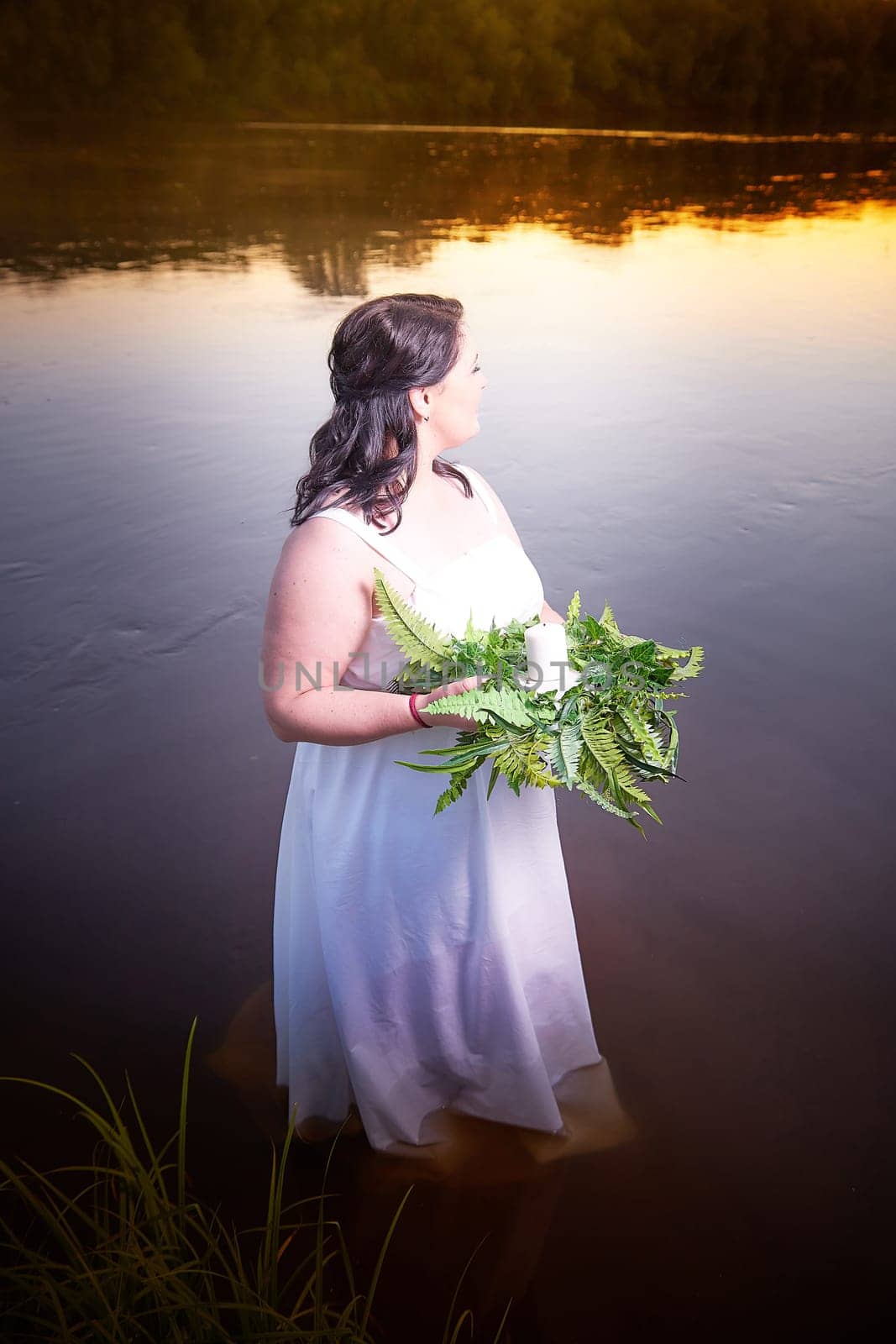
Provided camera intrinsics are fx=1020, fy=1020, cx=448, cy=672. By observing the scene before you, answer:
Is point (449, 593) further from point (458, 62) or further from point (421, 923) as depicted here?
point (458, 62)

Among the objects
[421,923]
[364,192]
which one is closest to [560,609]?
[421,923]

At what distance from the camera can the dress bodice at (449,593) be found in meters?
1.48

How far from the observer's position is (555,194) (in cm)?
545

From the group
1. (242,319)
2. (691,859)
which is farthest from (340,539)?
(242,319)

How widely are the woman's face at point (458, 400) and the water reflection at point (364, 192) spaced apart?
4.03 m

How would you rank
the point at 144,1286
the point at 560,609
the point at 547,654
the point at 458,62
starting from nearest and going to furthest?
the point at 144,1286, the point at 547,654, the point at 560,609, the point at 458,62

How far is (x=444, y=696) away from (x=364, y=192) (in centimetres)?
505

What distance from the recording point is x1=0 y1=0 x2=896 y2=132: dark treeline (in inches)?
177

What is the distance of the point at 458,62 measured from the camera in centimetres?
479

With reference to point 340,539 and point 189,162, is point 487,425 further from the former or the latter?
point 340,539

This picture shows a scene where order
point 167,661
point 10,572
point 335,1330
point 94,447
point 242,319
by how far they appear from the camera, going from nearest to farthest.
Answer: point 335,1330
point 167,661
point 10,572
point 94,447
point 242,319

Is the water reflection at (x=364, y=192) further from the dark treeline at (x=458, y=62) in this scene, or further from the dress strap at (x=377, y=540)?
the dress strap at (x=377, y=540)

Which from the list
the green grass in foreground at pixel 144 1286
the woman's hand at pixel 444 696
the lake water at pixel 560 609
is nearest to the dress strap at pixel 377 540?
the woman's hand at pixel 444 696

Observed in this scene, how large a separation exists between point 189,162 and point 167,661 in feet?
10.2
